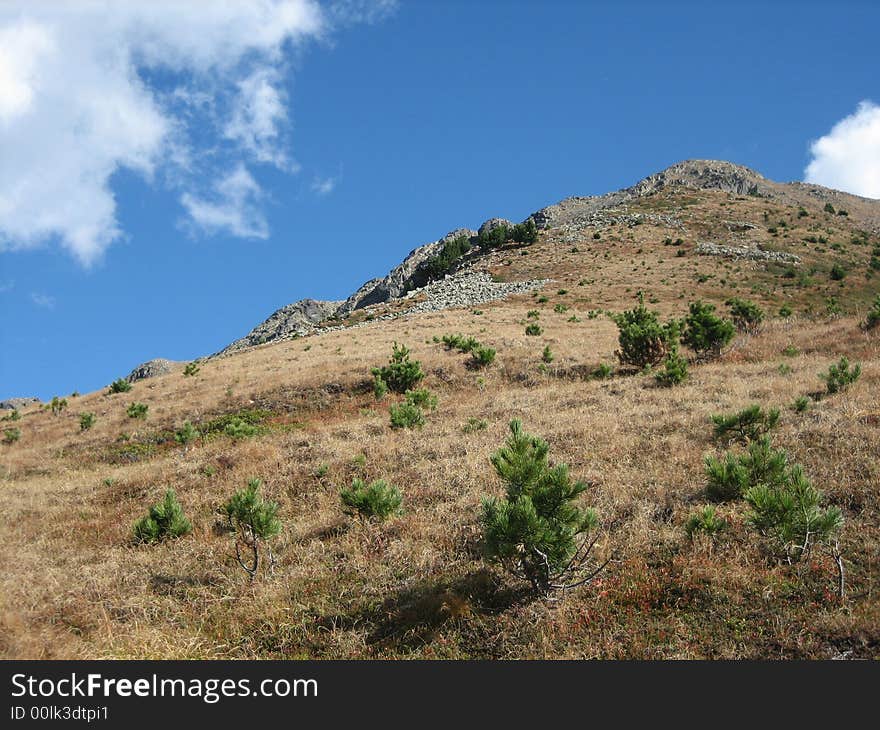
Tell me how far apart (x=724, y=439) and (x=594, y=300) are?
3733 cm

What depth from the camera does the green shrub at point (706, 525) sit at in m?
6.93

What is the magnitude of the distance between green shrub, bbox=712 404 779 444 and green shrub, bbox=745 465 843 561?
4419 millimetres

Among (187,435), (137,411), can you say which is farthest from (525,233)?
(187,435)

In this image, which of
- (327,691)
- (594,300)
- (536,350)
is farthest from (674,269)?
(327,691)

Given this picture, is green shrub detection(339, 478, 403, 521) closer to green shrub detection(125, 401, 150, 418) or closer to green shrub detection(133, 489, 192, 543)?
green shrub detection(133, 489, 192, 543)

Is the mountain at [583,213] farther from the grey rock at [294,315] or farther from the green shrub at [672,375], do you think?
the green shrub at [672,375]

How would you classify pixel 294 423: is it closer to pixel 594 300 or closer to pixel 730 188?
pixel 594 300

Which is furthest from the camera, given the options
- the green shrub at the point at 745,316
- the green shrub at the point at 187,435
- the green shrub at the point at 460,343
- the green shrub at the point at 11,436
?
the green shrub at the point at 745,316

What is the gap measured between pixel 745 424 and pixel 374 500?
6957 mm

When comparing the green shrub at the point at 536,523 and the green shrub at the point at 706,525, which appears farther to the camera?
the green shrub at the point at 706,525

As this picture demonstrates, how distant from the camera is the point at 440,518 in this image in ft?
28.6

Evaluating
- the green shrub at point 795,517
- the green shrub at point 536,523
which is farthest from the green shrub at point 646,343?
the green shrub at point 536,523

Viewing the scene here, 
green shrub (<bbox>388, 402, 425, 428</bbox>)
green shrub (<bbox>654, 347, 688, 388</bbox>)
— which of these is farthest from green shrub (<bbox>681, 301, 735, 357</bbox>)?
green shrub (<bbox>388, 402, 425, 428</bbox>)

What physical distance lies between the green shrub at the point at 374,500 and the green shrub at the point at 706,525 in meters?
4.29
